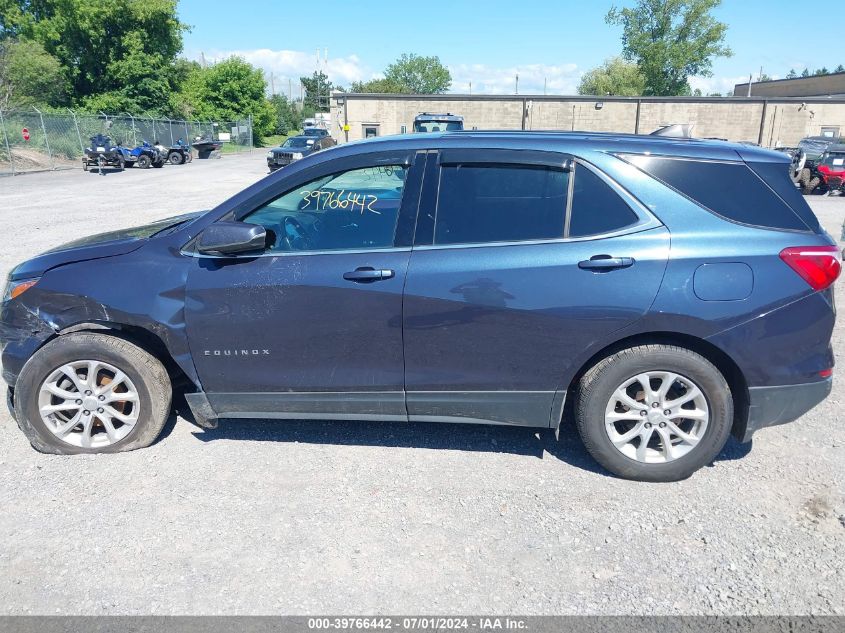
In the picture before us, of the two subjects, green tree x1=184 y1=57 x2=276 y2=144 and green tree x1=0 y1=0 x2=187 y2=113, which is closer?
green tree x1=0 y1=0 x2=187 y2=113

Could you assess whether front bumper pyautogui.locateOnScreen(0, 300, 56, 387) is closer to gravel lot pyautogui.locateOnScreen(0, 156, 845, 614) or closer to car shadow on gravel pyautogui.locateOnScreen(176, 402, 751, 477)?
gravel lot pyautogui.locateOnScreen(0, 156, 845, 614)

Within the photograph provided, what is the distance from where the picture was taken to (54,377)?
364cm

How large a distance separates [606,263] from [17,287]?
132 inches

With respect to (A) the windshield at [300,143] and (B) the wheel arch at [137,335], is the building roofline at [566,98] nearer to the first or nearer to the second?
(A) the windshield at [300,143]

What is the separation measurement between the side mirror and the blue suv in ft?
0.04

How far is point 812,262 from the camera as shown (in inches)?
125

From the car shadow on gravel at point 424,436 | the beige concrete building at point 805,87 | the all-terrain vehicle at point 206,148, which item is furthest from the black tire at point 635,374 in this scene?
the beige concrete building at point 805,87

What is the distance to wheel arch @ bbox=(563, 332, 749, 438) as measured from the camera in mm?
3289

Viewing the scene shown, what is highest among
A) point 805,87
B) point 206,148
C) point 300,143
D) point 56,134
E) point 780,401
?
point 805,87

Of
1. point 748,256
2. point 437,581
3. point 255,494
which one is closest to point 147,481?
point 255,494

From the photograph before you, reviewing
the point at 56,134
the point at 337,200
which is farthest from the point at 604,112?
the point at 337,200

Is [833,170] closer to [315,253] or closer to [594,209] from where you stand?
[594,209]

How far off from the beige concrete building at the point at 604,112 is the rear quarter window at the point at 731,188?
1531 inches

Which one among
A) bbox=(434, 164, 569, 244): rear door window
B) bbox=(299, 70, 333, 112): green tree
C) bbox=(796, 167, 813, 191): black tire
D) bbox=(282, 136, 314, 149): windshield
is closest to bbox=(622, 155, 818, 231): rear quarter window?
bbox=(434, 164, 569, 244): rear door window
